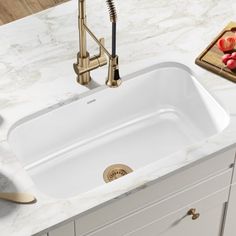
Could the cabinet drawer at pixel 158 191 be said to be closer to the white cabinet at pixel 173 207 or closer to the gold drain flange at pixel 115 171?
the white cabinet at pixel 173 207

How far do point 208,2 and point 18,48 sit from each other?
2.35 feet

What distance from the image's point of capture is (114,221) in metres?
2.50

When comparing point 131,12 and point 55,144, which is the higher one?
point 131,12

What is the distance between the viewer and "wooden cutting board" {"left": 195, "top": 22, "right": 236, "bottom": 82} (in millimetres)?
2699

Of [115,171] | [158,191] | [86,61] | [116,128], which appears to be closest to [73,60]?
[86,61]

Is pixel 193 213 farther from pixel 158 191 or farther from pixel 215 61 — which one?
pixel 215 61

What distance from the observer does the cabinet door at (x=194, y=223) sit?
266 centimetres

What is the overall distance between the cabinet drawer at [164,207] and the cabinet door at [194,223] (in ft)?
0.10

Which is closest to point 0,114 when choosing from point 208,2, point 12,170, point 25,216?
point 12,170

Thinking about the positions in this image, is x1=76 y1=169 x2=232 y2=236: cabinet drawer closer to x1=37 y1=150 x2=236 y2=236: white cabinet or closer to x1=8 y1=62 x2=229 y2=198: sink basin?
x1=37 y1=150 x2=236 y2=236: white cabinet

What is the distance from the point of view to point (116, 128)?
2875 mm

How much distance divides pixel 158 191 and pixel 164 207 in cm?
11

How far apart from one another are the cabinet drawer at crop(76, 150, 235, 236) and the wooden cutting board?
269 millimetres

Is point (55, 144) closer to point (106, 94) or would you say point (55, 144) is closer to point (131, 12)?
point (106, 94)
